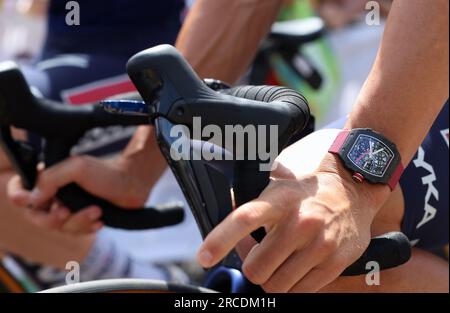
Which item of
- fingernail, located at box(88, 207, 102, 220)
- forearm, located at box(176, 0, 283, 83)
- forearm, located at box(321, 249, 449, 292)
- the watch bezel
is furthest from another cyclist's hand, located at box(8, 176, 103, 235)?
the watch bezel

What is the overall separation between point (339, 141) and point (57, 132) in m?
0.62

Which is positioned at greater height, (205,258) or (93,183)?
(205,258)

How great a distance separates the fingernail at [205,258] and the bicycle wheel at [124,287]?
23 centimetres

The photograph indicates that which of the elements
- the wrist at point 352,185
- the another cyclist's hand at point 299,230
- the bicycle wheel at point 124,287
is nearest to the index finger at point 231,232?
the another cyclist's hand at point 299,230

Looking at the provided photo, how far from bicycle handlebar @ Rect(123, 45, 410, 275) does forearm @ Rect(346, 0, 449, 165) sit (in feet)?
0.30

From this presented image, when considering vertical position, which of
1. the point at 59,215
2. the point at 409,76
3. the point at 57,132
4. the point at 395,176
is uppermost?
the point at 409,76

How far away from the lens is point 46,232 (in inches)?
80.2

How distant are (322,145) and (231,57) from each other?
679 millimetres

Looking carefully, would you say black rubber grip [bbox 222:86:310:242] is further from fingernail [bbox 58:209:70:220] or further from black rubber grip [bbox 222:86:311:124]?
fingernail [bbox 58:209:70:220]

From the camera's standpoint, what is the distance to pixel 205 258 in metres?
0.79

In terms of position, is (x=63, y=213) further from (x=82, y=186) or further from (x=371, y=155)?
(x=371, y=155)

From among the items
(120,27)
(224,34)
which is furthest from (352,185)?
(120,27)

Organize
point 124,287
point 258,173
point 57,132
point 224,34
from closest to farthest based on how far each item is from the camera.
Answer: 1. point 258,173
2. point 124,287
3. point 57,132
4. point 224,34

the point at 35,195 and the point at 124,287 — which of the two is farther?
the point at 35,195
